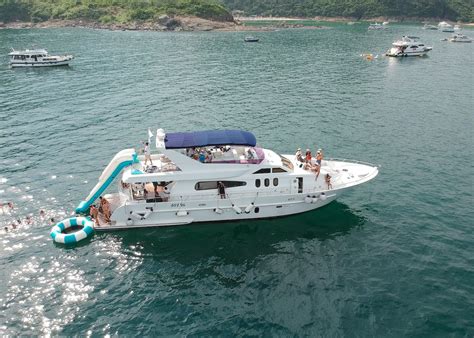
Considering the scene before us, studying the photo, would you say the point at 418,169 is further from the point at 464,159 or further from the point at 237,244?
the point at 237,244

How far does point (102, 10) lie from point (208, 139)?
17552 cm

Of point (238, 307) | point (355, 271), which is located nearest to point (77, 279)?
point (238, 307)

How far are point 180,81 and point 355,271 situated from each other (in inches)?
2329

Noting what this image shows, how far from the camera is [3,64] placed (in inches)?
3716

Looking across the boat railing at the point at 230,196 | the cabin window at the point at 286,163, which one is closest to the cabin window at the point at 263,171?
the boat railing at the point at 230,196

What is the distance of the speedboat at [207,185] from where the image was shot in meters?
31.3

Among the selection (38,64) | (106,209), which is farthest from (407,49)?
(106,209)

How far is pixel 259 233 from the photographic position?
Answer: 3128cm

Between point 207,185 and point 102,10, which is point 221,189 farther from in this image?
point 102,10

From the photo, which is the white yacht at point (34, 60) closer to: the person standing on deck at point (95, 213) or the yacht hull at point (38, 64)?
the yacht hull at point (38, 64)

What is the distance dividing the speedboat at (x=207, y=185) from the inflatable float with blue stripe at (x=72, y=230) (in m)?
0.75

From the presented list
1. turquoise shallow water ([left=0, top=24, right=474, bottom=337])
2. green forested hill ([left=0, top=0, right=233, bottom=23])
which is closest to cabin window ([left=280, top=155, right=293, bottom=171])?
turquoise shallow water ([left=0, top=24, right=474, bottom=337])

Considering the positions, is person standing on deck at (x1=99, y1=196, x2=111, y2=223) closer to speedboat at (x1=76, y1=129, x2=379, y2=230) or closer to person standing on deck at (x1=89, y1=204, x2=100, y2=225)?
speedboat at (x1=76, y1=129, x2=379, y2=230)

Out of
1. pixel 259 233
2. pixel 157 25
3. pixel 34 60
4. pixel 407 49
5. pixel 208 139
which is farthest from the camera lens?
pixel 157 25
